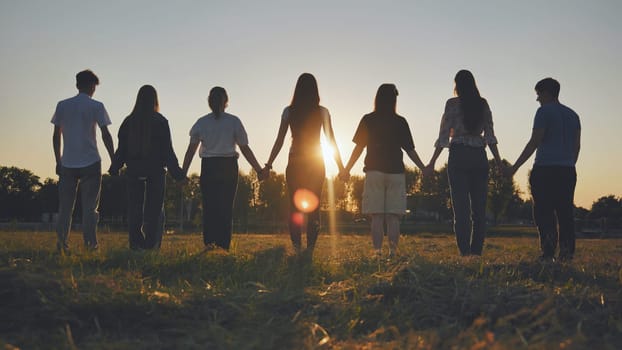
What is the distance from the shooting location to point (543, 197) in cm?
767

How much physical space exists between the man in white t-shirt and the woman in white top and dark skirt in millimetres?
1368

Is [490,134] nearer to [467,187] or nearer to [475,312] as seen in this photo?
[467,187]

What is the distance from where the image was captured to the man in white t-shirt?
8.05m

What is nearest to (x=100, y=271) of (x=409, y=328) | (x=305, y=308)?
(x=305, y=308)

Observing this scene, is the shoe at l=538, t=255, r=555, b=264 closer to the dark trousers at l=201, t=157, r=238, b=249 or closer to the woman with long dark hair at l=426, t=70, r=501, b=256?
the woman with long dark hair at l=426, t=70, r=501, b=256

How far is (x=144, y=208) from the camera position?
850 centimetres

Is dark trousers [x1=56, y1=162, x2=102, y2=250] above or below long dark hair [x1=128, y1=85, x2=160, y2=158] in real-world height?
below

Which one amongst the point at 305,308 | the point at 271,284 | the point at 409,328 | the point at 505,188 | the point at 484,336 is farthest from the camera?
the point at 505,188

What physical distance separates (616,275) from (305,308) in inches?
130

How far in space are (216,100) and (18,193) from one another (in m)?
93.4

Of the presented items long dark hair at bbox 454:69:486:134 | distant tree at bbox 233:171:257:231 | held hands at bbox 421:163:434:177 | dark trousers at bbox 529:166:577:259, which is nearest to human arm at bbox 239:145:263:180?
held hands at bbox 421:163:434:177

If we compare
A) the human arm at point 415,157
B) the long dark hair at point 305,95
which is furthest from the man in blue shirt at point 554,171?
the long dark hair at point 305,95

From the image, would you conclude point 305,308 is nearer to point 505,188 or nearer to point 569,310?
point 569,310

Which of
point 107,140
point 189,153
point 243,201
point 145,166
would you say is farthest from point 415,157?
point 243,201
